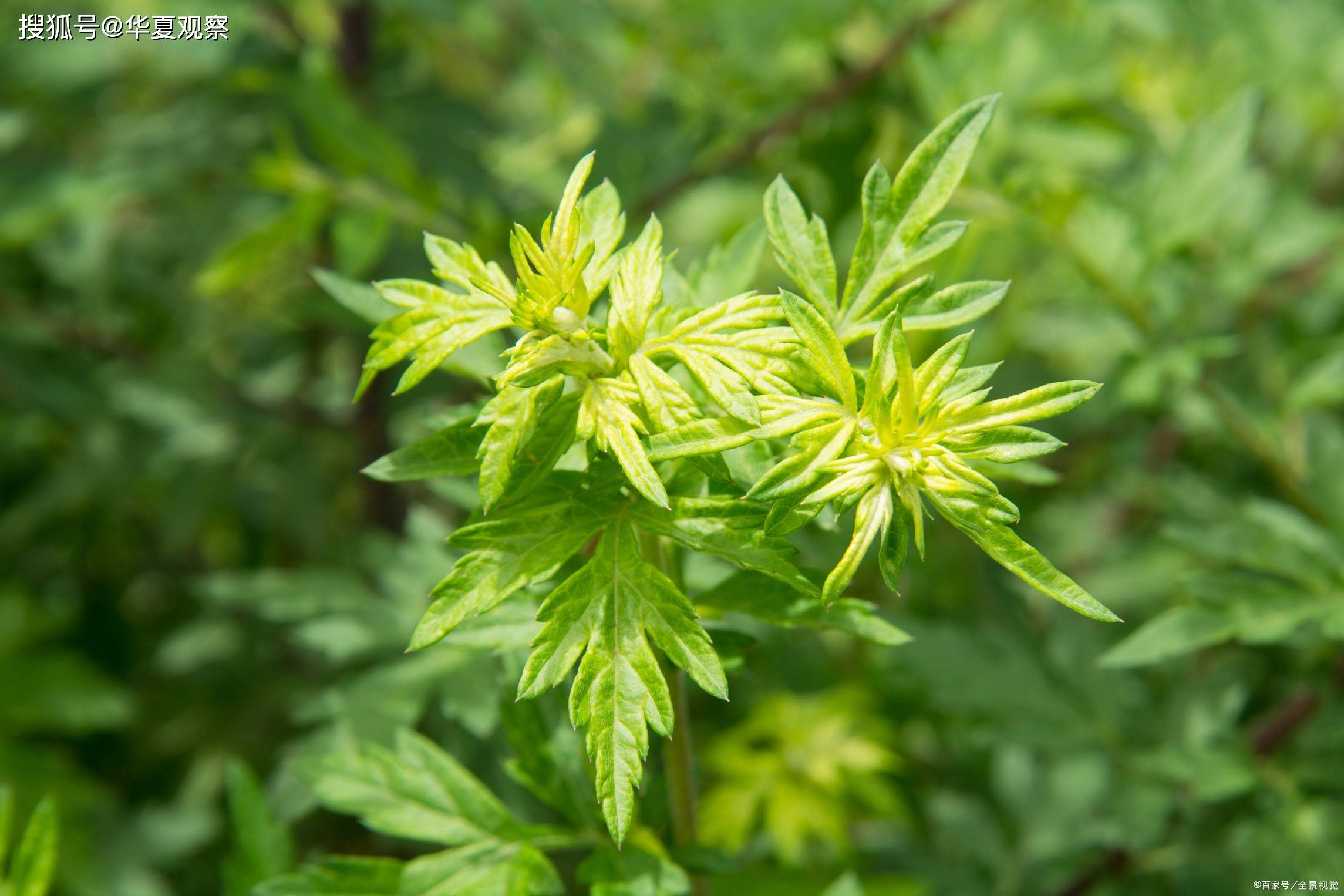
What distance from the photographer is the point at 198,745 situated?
239cm

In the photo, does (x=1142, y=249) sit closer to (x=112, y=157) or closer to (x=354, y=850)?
(x=354, y=850)

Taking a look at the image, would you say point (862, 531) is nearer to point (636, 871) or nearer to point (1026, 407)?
point (1026, 407)

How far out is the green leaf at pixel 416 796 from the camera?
1.11m

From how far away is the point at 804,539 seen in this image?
4.71 feet

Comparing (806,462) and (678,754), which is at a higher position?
(806,462)

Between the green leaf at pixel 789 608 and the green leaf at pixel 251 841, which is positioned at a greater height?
the green leaf at pixel 789 608

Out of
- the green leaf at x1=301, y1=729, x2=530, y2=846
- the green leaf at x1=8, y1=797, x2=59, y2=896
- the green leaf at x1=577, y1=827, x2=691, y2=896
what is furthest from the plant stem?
the green leaf at x1=8, y1=797, x2=59, y2=896

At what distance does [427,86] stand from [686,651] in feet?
5.94

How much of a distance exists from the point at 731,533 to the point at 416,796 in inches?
19.3

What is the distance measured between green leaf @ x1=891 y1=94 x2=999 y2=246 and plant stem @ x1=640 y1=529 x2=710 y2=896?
1.19 ft

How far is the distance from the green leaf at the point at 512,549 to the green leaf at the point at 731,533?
60mm

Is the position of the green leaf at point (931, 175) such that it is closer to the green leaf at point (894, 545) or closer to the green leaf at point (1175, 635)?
the green leaf at point (894, 545)

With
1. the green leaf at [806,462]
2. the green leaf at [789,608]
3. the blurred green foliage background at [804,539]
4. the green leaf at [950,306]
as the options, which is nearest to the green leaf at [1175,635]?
the blurred green foliage background at [804,539]

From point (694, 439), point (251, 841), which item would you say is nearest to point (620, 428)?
point (694, 439)
